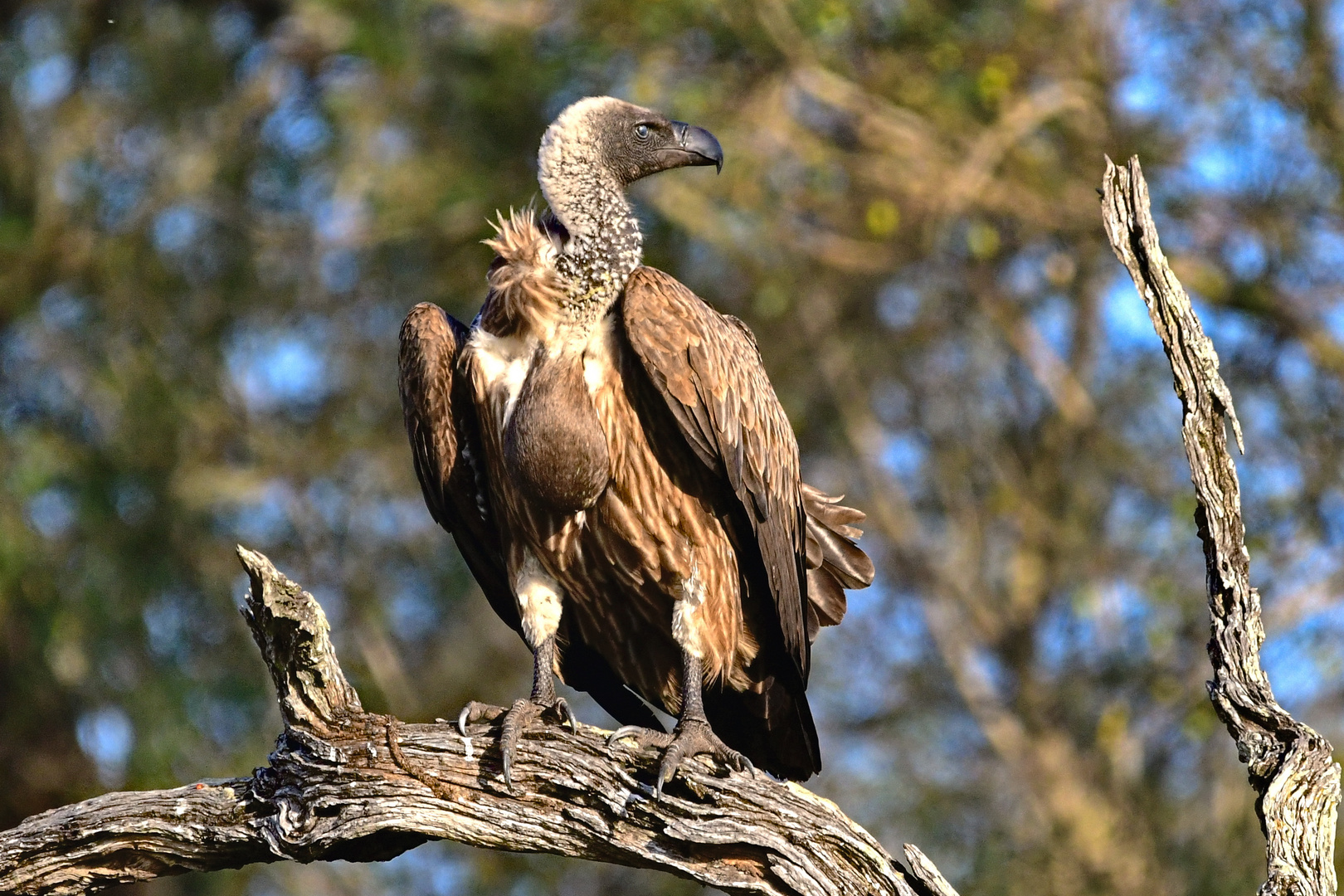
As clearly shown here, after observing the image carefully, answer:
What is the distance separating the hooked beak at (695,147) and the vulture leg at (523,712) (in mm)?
1677

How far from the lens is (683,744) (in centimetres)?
451

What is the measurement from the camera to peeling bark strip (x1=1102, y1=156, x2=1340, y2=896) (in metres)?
3.82

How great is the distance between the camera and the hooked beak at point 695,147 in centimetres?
535

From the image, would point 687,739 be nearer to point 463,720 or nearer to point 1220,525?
point 463,720

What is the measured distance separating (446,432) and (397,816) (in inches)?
57.7

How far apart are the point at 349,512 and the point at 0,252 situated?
3.99 m

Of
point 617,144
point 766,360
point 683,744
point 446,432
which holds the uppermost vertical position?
point 766,360

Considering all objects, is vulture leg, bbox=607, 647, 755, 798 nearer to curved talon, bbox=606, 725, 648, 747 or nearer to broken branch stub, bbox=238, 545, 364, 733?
curved talon, bbox=606, 725, 648, 747

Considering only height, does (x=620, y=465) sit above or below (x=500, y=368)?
below

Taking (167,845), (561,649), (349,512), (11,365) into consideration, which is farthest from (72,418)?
(167,845)

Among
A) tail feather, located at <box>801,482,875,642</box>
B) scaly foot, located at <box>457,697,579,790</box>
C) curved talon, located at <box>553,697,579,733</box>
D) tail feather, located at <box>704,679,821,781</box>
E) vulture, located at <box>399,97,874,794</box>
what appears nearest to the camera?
scaly foot, located at <box>457,697,579,790</box>

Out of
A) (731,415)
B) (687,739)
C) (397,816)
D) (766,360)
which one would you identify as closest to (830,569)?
(731,415)

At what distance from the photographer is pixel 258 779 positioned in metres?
4.21

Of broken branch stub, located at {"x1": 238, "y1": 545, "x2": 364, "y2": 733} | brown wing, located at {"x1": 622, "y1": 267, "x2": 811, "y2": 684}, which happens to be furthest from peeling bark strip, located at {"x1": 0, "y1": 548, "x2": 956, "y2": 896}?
brown wing, located at {"x1": 622, "y1": 267, "x2": 811, "y2": 684}
